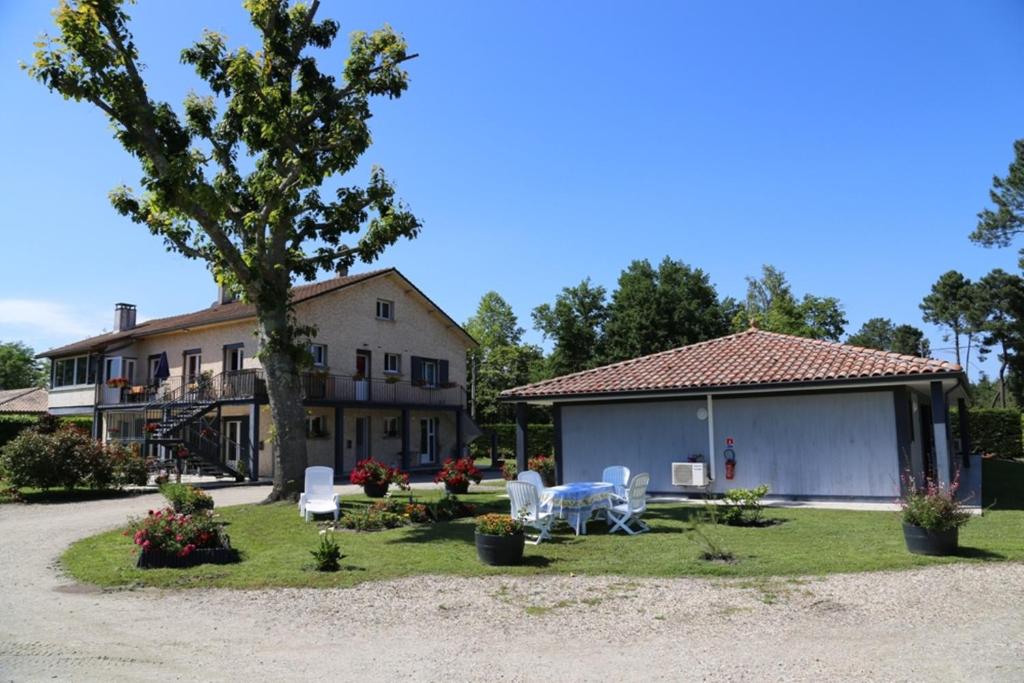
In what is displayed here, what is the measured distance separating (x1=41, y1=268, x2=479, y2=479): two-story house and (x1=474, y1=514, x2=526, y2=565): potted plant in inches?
654

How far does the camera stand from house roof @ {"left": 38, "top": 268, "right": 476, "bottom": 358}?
90.9 ft

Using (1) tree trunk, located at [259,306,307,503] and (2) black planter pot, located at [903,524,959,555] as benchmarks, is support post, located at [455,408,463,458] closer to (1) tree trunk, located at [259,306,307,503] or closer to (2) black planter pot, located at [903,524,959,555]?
(1) tree trunk, located at [259,306,307,503]

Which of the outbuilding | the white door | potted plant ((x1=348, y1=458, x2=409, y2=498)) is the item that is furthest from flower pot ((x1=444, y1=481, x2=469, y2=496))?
the white door

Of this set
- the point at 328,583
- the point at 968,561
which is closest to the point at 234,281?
the point at 328,583

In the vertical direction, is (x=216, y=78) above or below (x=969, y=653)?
above

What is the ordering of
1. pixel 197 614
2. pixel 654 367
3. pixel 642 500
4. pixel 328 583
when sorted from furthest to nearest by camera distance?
pixel 654 367 → pixel 642 500 → pixel 328 583 → pixel 197 614

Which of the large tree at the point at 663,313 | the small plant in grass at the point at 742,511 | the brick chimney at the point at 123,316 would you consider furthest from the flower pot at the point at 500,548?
the large tree at the point at 663,313

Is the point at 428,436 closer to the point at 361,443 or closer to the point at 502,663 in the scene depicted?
the point at 361,443

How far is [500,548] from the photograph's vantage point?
8.69 m

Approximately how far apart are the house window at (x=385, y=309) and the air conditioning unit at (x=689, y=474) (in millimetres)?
18358

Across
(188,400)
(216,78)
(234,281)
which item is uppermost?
(216,78)

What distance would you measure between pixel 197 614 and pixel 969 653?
6481 mm

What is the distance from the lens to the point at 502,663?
17.2 feet

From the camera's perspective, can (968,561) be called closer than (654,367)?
Yes
